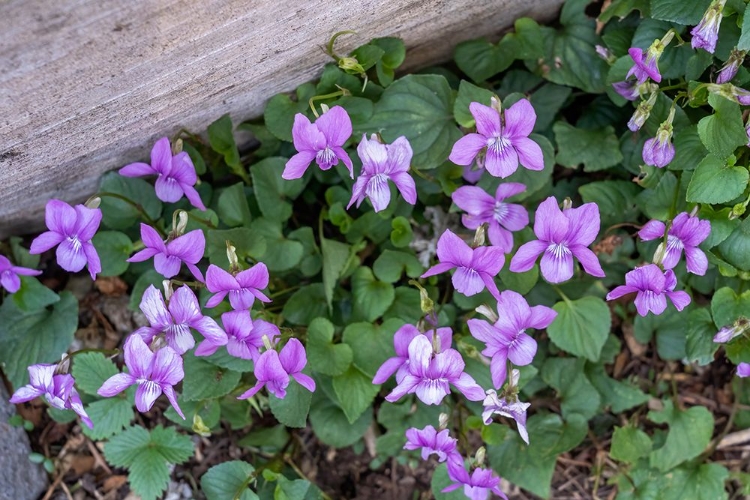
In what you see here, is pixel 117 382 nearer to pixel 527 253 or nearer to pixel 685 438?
pixel 527 253

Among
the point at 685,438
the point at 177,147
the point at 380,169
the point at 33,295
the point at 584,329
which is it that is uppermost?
the point at 177,147

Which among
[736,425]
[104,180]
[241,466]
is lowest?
[736,425]

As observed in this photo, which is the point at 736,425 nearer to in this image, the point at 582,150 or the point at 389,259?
the point at 582,150

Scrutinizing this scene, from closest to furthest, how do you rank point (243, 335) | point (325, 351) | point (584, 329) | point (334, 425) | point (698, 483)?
point (243, 335)
point (325, 351)
point (584, 329)
point (334, 425)
point (698, 483)

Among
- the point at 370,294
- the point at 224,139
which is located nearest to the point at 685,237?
the point at 370,294

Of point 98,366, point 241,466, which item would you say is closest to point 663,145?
point 241,466

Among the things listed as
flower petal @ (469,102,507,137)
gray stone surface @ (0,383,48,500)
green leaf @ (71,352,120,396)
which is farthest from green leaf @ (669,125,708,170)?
gray stone surface @ (0,383,48,500)

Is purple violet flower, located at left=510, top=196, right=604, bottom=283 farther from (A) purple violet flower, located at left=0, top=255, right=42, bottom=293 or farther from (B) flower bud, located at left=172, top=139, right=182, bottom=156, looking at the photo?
(A) purple violet flower, located at left=0, top=255, right=42, bottom=293
